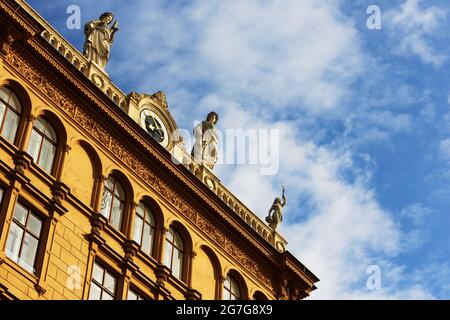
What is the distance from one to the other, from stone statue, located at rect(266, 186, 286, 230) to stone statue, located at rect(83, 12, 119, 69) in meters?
12.2

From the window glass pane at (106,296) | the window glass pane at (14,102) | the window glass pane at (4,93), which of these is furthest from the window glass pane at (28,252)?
the window glass pane at (4,93)

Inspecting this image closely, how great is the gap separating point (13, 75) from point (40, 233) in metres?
6.07

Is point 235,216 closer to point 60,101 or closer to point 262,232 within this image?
point 262,232

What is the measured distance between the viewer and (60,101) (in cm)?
3628

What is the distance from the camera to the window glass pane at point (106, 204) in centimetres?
3667

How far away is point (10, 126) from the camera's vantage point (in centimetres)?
3384

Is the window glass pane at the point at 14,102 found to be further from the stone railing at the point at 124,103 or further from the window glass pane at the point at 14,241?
the window glass pane at the point at 14,241

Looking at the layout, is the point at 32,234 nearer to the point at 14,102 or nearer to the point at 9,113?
the point at 9,113

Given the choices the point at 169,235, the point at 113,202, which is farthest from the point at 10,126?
the point at 169,235

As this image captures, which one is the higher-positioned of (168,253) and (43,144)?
(43,144)

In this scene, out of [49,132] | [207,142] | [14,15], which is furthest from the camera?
[207,142]

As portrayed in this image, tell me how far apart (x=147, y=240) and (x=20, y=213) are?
726 cm

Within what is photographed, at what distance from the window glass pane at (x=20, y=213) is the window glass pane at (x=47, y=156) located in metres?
2.17
